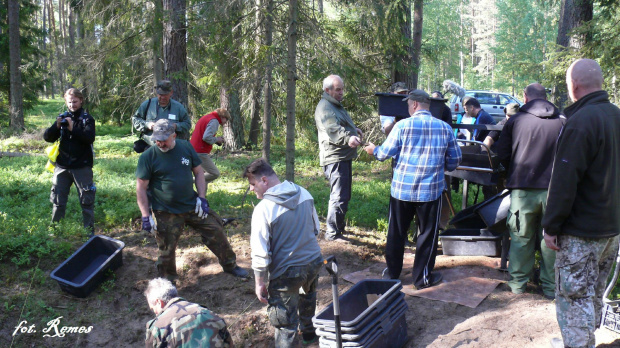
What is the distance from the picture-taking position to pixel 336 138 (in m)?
6.20

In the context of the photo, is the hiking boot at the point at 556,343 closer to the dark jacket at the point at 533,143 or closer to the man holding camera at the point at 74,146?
the dark jacket at the point at 533,143

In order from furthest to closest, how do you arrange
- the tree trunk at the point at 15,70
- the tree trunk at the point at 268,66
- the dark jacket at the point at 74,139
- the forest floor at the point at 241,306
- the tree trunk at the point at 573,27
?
the tree trunk at the point at 15,70, the tree trunk at the point at 573,27, the tree trunk at the point at 268,66, the dark jacket at the point at 74,139, the forest floor at the point at 241,306

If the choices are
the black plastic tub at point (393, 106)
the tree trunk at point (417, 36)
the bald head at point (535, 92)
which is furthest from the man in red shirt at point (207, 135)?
the tree trunk at point (417, 36)

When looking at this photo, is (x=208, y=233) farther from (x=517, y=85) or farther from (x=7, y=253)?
(x=517, y=85)

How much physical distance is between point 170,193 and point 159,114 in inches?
68.8

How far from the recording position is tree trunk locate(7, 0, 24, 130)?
58.6ft

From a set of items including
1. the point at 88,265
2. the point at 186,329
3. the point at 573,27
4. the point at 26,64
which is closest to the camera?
the point at 186,329

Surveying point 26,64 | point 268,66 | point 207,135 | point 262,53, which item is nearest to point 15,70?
point 26,64

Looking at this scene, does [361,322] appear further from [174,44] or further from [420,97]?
[174,44]

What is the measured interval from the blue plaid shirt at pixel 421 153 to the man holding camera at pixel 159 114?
3.17 metres

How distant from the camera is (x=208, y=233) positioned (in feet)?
18.9

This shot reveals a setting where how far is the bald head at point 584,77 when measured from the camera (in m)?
3.29

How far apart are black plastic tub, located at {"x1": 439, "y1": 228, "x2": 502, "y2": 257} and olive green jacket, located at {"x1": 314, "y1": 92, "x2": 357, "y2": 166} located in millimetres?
1671

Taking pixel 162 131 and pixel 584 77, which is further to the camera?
pixel 162 131
